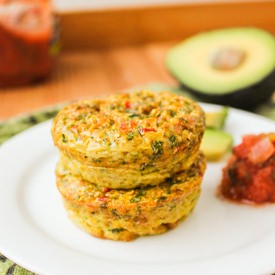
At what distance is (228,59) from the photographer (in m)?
3.84

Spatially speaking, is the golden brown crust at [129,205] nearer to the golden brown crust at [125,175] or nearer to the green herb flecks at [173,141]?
the golden brown crust at [125,175]

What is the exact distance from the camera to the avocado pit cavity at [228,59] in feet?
12.5

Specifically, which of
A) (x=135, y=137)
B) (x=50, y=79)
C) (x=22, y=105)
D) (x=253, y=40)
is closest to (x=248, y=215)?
(x=135, y=137)

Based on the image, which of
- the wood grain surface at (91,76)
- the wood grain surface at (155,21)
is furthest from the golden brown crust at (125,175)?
the wood grain surface at (155,21)

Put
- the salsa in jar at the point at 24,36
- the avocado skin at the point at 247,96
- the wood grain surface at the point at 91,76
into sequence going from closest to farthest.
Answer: the avocado skin at the point at 247,96 → the salsa in jar at the point at 24,36 → the wood grain surface at the point at 91,76

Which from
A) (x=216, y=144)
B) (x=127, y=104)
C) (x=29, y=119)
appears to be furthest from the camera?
(x=29, y=119)

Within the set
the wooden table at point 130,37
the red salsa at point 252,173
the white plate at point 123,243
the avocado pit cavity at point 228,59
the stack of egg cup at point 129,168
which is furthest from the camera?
the wooden table at point 130,37

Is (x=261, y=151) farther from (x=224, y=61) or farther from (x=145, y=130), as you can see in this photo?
(x=224, y=61)

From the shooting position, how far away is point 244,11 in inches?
228

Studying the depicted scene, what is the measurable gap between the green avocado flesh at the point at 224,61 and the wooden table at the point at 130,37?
76cm

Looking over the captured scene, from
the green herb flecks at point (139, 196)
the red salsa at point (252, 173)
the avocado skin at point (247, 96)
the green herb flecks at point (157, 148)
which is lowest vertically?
the avocado skin at point (247, 96)

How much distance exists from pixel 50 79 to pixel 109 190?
8.77 ft

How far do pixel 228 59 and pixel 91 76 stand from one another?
1.46 metres

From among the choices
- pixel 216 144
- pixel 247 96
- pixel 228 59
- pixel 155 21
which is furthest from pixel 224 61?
pixel 155 21
